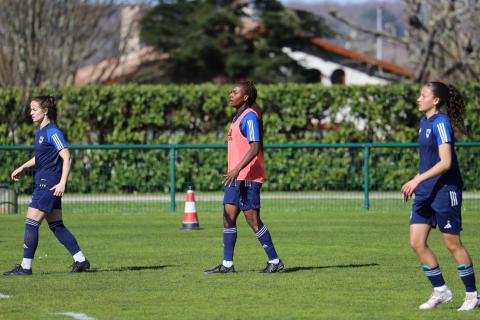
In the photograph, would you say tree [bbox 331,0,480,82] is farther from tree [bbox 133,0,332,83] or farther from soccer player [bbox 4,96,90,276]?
soccer player [bbox 4,96,90,276]

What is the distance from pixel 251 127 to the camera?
472 inches

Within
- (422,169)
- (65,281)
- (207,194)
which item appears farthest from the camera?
(207,194)

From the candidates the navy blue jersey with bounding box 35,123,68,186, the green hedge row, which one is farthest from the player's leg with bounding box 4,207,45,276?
the green hedge row

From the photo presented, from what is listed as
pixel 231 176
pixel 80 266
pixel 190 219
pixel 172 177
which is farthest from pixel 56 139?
pixel 172 177

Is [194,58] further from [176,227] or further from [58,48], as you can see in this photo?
[176,227]

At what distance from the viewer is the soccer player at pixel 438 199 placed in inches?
373

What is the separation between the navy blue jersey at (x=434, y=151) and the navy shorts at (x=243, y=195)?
2855 mm

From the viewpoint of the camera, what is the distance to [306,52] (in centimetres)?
5222

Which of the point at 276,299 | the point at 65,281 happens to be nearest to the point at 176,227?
the point at 65,281

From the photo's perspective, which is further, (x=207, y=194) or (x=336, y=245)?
(x=207, y=194)

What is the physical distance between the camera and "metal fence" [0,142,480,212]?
2316cm

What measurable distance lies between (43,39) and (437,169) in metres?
28.5

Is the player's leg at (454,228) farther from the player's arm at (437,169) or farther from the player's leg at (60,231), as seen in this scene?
the player's leg at (60,231)

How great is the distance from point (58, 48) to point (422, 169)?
1157 inches
